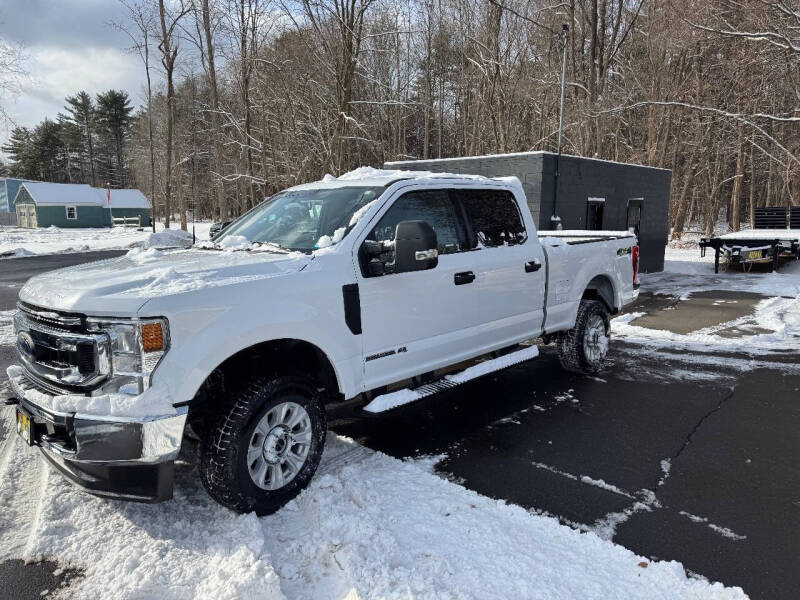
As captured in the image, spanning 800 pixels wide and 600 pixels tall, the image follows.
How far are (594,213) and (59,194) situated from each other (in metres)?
54.2

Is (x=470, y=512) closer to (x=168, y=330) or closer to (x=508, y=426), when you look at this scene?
(x=508, y=426)

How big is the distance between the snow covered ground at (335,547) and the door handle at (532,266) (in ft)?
7.72

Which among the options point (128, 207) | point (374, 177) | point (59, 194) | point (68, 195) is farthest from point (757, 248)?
point (128, 207)

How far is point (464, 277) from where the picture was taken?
4461mm

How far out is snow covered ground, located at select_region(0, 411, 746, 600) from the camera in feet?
8.57

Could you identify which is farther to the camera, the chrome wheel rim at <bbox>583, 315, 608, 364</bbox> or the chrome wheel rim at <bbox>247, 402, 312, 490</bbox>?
the chrome wheel rim at <bbox>583, 315, 608, 364</bbox>

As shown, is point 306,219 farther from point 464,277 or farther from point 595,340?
point 595,340

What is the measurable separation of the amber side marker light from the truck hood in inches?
4.2

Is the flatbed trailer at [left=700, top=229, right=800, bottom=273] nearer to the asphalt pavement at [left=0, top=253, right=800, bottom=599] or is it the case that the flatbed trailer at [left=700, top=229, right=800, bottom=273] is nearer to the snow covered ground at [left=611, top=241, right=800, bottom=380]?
the snow covered ground at [left=611, top=241, right=800, bottom=380]

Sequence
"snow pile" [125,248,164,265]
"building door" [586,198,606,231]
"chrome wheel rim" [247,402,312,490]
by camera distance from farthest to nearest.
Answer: "building door" [586,198,606,231] < "snow pile" [125,248,164,265] < "chrome wheel rim" [247,402,312,490]

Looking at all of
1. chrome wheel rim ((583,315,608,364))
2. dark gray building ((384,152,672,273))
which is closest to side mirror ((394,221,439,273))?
chrome wheel rim ((583,315,608,364))

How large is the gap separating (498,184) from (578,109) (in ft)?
59.8

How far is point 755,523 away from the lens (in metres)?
3.29

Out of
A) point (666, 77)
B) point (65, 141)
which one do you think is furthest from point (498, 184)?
point (65, 141)
